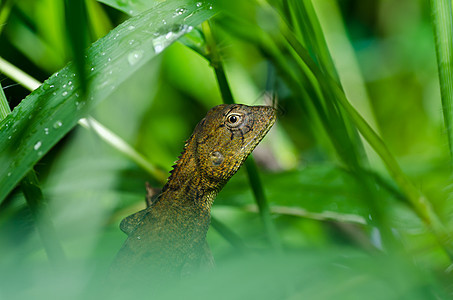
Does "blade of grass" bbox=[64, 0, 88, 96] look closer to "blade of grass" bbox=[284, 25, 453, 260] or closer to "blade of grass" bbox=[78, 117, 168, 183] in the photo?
"blade of grass" bbox=[284, 25, 453, 260]

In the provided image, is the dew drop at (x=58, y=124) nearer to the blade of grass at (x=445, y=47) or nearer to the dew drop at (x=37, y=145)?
the dew drop at (x=37, y=145)

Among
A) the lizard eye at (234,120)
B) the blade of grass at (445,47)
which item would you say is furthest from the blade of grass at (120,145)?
the blade of grass at (445,47)

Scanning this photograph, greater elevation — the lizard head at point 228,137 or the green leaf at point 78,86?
the green leaf at point 78,86

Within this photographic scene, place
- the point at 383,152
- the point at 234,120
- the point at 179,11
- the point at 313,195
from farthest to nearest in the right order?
the point at 313,195 < the point at 234,120 < the point at 383,152 < the point at 179,11

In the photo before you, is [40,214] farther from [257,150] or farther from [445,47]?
[257,150]

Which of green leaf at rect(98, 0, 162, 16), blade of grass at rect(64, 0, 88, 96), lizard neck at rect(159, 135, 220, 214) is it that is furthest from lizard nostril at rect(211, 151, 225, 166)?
blade of grass at rect(64, 0, 88, 96)

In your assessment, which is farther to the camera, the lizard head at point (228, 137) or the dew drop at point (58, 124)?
the lizard head at point (228, 137)

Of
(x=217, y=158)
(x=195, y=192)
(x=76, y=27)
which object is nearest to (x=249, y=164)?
(x=217, y=158)
